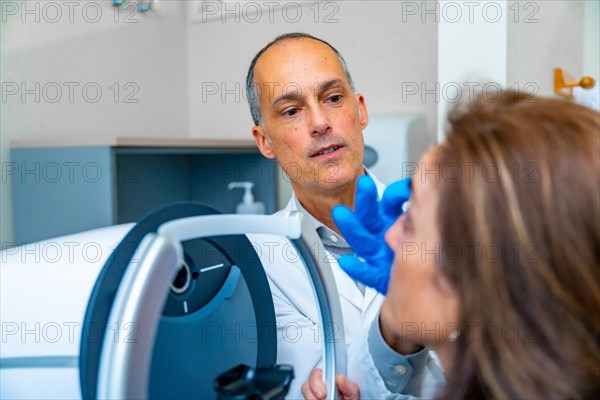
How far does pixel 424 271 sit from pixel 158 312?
0.27 meters

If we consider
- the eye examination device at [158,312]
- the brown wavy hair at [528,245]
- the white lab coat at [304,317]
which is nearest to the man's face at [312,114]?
the white lab coat at [304,317]

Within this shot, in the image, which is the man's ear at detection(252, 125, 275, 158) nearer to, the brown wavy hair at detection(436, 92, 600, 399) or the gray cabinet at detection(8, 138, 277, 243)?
the gray cabinet at detection(8, 138, 277, 243)

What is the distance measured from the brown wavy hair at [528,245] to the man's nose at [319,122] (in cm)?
61

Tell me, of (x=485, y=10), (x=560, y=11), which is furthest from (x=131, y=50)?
(x=560, y=11)

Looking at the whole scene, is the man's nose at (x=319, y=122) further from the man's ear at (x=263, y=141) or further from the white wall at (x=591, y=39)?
the white wall at (x=591, y=39)

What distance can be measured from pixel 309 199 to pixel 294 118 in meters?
0.18

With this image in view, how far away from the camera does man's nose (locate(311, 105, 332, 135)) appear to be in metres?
1.19

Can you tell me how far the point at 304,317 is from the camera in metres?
0.97

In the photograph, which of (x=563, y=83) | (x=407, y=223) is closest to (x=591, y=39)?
(x=563, y=83)

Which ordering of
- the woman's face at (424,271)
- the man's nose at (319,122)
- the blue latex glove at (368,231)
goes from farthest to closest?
the man's nose at (319,122), the blue latex glove at (368,231), the woman's face at (424,271)

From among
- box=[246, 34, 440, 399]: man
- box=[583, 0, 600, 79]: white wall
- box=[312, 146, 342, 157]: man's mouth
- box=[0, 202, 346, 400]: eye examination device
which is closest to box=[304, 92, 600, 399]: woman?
box=[0, 202, 346, 400]: eye examination device

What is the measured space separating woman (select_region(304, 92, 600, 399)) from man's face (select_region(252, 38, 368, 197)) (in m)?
0.59

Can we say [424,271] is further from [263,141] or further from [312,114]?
[263,141]

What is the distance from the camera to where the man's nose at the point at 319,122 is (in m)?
1.19
